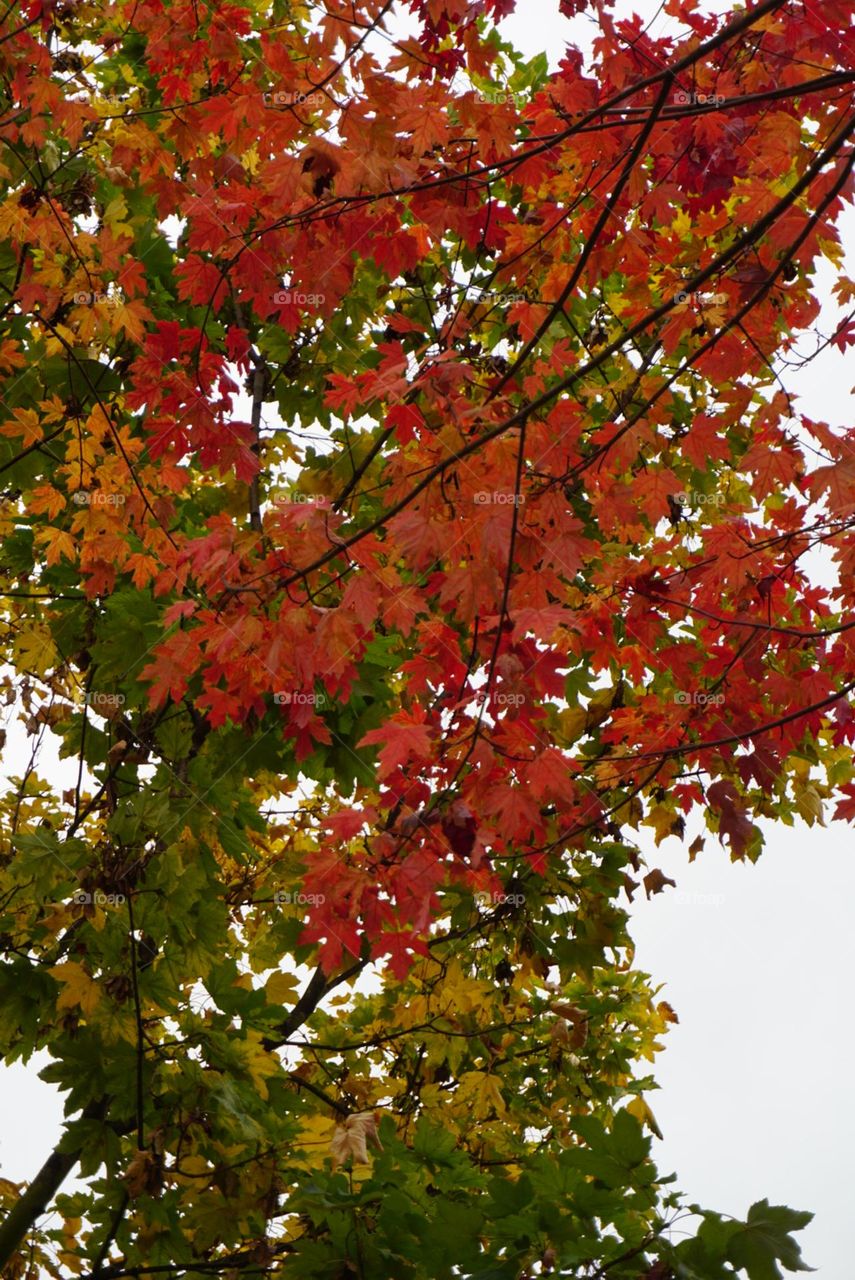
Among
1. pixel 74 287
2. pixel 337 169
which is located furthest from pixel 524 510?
pixel 74 287

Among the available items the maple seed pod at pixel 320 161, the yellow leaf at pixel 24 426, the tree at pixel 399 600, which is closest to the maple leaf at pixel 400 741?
the tree at pixel 399 600

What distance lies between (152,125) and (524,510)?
13.7 feet

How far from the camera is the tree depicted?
328 centimetres

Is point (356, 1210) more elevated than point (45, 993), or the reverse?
point (45, 993)

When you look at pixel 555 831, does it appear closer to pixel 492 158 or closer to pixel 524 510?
pixel 524 510

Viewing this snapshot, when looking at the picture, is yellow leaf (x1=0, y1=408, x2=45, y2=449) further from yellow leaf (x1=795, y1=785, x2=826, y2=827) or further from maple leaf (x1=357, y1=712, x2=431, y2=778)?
yellow leaf (x1=795, y1=785, x2=826, y2=827)

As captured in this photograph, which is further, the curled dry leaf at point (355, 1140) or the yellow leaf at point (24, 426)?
the yellow leaf at point (24, 426)

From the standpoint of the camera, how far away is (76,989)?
4.24 metres

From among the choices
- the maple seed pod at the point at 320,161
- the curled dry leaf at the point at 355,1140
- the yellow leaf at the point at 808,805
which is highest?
the maple seed pod at the point at 320,161

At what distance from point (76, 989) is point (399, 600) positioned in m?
2.02

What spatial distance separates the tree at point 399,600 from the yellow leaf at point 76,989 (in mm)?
15

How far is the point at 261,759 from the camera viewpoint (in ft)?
16.9

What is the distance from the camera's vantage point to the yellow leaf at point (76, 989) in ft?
13.8

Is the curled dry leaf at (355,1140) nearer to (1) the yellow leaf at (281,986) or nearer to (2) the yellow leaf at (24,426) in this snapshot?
(1) the yellow leaf at (281,986)
